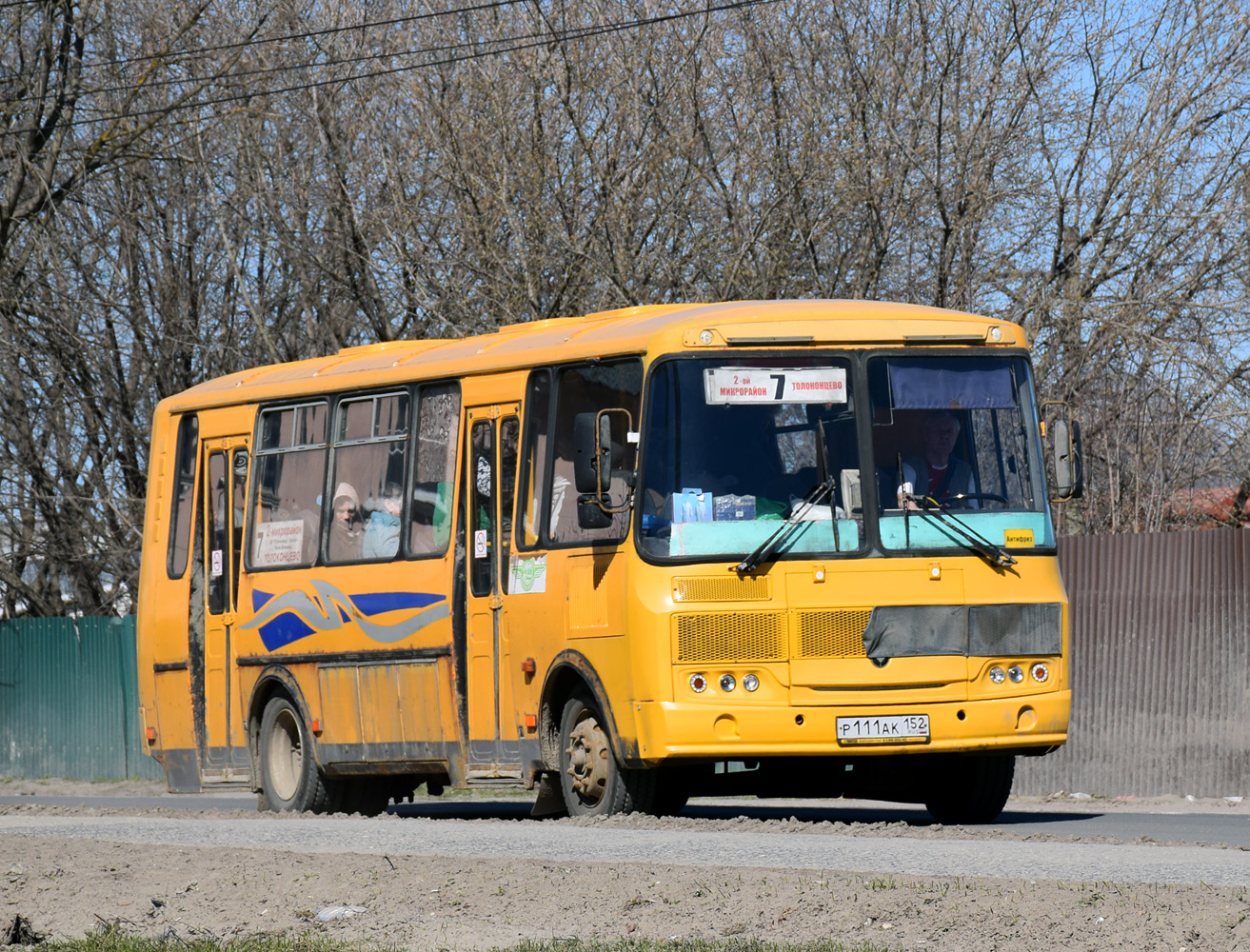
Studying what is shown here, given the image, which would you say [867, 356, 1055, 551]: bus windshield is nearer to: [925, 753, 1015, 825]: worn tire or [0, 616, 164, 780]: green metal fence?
[925, 753, 1015, 825]: worn tire

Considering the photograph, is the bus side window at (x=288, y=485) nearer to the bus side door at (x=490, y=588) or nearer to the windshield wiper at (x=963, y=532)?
the bus side door at (x=490, y=588)

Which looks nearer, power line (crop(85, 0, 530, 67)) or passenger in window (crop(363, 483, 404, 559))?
passenger in window (crop(363, 483, 404, 559))

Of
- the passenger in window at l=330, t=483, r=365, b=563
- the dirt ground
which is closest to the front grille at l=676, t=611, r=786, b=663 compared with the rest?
the dirt ground

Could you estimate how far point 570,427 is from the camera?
12562 mm

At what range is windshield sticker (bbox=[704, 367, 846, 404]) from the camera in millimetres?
11773

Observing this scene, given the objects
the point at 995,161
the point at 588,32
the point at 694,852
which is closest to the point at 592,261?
the point at 588,32

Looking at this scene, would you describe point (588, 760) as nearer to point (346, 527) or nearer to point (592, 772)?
point (592, 772)

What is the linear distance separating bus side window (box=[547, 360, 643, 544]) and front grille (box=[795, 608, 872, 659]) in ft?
3.74

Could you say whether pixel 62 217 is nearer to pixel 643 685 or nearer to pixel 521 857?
pixel 643 685

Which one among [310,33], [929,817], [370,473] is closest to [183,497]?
[370,473]

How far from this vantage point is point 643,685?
11.5 metres

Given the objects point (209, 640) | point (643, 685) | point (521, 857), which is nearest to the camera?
point (521, 857)

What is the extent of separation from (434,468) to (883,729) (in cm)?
371

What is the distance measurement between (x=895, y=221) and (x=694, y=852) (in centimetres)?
1299
